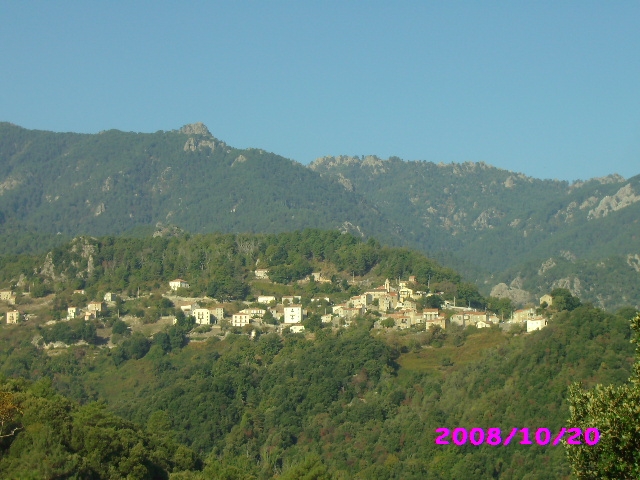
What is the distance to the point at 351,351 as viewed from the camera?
238 feet

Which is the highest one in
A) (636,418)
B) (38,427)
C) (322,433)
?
(636,418)

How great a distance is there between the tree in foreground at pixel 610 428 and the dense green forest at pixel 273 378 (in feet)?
57.8

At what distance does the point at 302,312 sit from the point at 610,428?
233 ft

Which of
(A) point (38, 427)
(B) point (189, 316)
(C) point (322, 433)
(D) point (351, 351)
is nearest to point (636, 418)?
(A) point (38, 427)

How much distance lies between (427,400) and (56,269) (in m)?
55.3

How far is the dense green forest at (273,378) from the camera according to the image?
4066 centimetres

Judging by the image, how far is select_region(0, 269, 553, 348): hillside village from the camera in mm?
79938

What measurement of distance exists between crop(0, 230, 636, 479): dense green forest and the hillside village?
112 cm

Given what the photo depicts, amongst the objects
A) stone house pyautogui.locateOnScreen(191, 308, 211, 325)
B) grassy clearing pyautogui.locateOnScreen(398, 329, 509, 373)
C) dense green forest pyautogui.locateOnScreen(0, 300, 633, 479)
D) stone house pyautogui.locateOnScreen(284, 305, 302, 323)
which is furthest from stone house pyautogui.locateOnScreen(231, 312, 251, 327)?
grassy clearing pyautogui.locateOnScreen(398, 329, 509, 373)

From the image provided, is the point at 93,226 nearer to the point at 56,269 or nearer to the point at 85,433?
the point at 56,269

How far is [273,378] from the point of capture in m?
72.4

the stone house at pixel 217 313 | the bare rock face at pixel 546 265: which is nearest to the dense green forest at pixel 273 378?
the stone house at pixel 217 313

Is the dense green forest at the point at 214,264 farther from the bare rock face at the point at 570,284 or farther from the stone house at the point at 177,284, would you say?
the bare rock face at the point at 570,284

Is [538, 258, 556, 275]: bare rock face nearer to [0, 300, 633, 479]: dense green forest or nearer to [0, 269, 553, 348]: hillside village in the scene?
[0, 269, 553, 348]: hillside village
